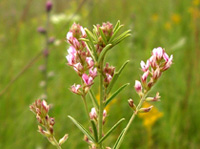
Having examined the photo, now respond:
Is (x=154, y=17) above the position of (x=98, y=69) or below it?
above

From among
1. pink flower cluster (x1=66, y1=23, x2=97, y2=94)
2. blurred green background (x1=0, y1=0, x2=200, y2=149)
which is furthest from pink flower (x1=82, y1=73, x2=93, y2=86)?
blurred green background (x1=0, y1=0, x2=200, y2=149)

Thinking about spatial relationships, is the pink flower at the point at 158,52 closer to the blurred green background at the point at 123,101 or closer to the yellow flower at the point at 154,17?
the blurred green background at the point at 123,101

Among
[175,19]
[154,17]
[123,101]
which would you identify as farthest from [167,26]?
[123,101]

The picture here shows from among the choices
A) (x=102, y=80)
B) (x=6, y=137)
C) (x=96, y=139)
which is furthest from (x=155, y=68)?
(x=6, y=137)

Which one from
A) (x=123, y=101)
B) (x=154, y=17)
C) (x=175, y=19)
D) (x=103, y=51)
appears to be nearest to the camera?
(x=103, y=51)

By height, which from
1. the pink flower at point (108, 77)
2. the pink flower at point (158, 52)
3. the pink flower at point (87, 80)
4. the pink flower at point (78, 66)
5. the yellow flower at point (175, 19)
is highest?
the yellow flower at point (175, 19)

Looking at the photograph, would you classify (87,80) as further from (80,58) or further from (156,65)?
(156,65)

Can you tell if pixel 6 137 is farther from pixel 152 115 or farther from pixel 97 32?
pixel 97 32

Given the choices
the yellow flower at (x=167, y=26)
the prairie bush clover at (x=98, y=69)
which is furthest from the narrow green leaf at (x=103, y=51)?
the yellow flower at (x=167, y=26)

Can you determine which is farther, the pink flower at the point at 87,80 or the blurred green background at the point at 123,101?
the blurred green background at the point at 123,101

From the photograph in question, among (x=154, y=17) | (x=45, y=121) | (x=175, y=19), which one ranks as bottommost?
(x=45, y=121)

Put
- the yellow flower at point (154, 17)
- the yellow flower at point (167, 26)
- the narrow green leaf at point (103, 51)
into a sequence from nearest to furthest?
the narrow green leaf at point (103, 51) → the yellow flower at point (167, 26) → the yellow flower at point (154, 17)
